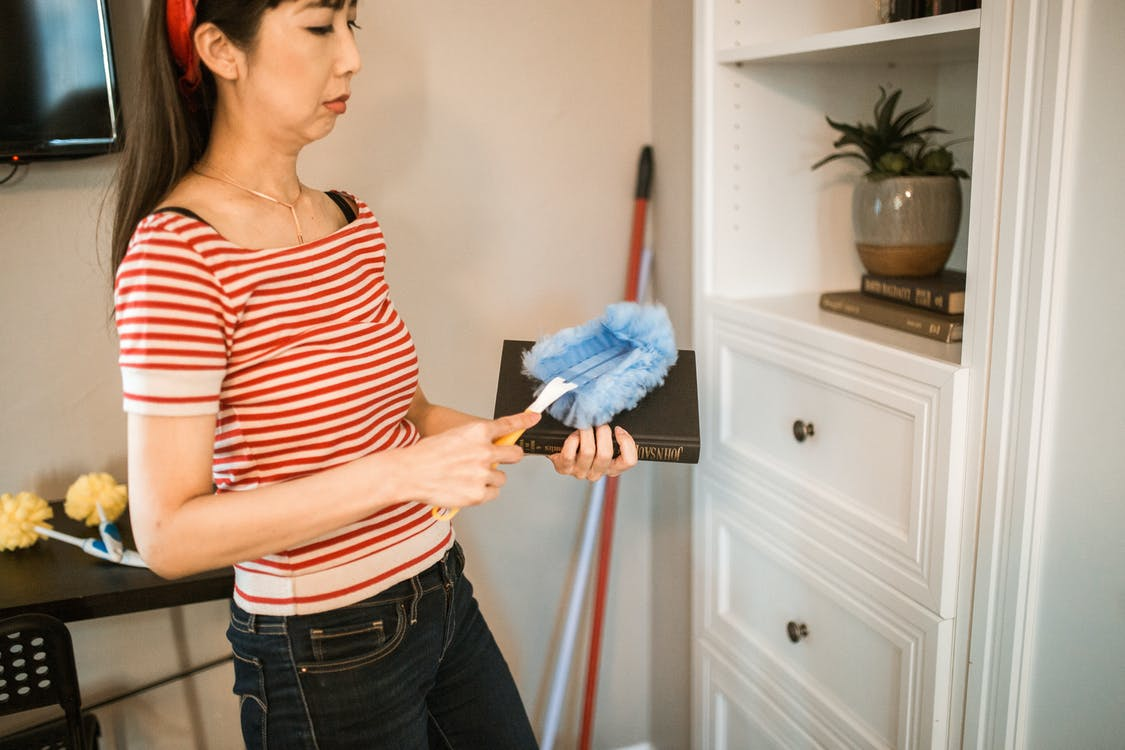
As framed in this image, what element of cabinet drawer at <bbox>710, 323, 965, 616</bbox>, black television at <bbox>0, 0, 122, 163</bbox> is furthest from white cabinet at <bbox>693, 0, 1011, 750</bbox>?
black television at <bbox>0, 0, 122, 163</bbox>

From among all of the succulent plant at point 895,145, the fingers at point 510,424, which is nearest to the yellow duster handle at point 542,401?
the fingers at point 510,424

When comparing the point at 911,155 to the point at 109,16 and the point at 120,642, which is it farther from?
the point at 120,642

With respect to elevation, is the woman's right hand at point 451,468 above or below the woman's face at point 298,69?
below

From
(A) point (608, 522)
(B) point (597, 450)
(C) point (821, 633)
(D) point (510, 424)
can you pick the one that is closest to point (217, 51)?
(D) point (510, 424)

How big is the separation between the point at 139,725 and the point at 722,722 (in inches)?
42.4

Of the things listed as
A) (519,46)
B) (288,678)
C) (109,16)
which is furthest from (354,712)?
(519,46)

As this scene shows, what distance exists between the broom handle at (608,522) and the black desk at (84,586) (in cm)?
83

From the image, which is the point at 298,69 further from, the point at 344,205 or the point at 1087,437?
the point at 1087,437

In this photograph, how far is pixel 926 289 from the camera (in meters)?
1.28

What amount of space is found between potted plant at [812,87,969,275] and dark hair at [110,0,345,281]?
31.9 inches

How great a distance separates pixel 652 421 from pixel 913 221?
51 centimetres

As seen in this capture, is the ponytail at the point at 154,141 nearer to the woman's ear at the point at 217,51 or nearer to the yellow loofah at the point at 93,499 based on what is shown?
the woman's ear at the point at 217,51

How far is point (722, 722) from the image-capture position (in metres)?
1.71

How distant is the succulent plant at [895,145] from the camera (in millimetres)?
1384
